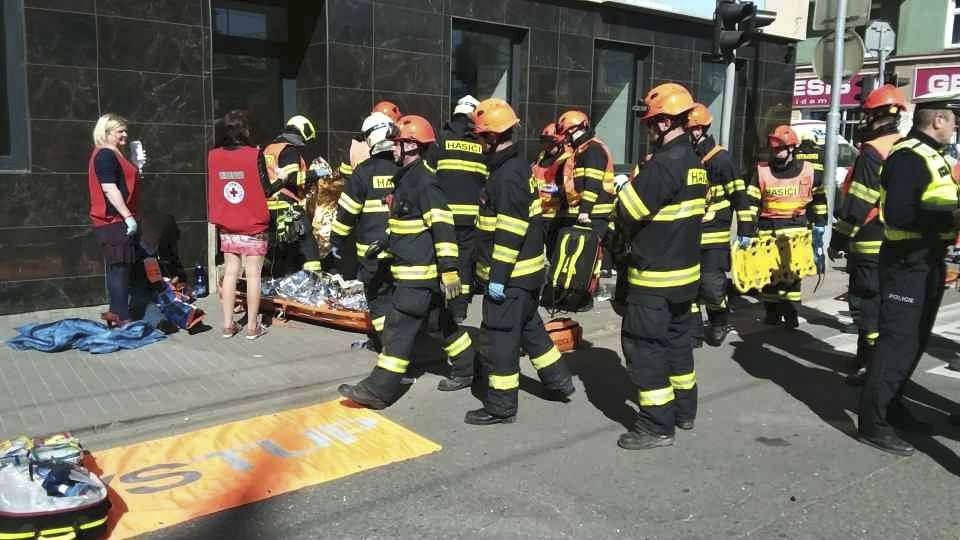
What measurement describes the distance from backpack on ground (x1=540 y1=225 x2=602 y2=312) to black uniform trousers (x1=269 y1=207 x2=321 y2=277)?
255 centimetres

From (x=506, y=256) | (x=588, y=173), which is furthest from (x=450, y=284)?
(x=588, y=173)

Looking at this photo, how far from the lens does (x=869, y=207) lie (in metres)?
6.06

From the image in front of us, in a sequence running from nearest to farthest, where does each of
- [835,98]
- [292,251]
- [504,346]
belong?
[504,346]
[292,251]
[835,98]

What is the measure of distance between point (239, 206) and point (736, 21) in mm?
6102

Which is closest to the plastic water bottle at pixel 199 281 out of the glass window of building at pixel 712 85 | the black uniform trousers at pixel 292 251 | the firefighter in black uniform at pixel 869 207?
the black uniform trousers at pixel 292 251

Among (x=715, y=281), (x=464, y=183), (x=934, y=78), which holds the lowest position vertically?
(x=715, y=281)

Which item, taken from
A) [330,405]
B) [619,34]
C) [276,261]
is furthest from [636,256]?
[619,34]

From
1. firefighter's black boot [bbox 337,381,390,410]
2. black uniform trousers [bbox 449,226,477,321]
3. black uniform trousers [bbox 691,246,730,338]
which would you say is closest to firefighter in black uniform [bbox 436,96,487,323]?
black uniform trousers [bbox 449,226,477,321]

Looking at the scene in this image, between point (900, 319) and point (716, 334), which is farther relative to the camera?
point (716, 334)

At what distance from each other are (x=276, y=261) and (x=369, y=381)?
3479mm

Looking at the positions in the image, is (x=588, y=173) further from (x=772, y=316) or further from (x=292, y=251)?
(x=292, y=251)

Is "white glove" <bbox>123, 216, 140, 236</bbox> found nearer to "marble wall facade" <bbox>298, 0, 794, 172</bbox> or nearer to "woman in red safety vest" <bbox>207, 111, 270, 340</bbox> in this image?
"woman in red safety vest" <bbox>207, 111, 270, 340</bbox>

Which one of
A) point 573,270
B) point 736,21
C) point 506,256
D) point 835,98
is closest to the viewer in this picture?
point 506,256

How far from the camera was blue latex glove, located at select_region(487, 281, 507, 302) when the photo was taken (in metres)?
5.04
